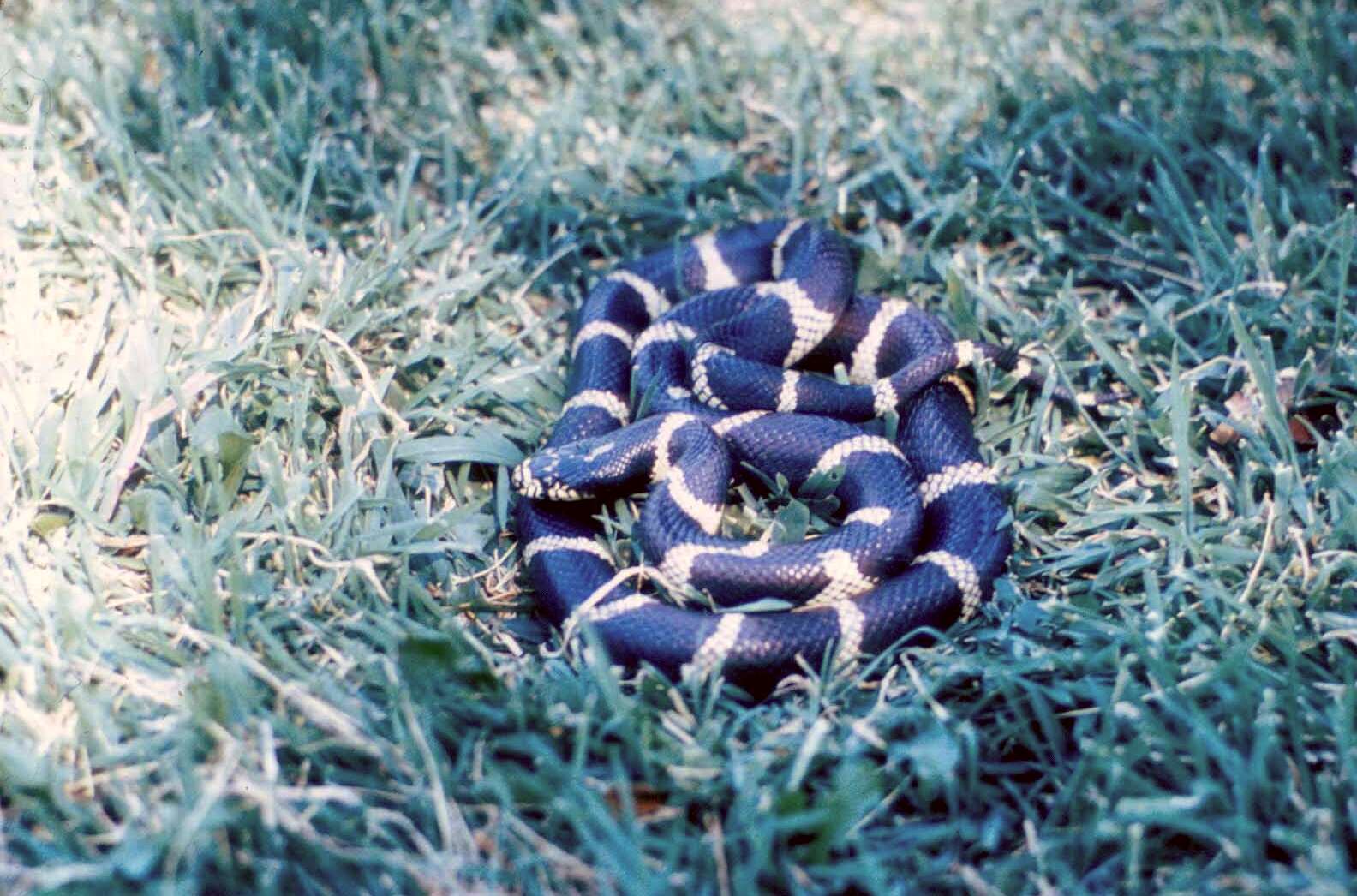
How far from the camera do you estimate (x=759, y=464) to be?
13.0 ft

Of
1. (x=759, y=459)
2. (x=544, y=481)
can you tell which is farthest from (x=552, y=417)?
(x=759, y=459)

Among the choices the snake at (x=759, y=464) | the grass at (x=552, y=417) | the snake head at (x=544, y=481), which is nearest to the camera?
the grass at (x=552, y=417)

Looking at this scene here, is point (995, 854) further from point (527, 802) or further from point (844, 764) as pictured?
point (527, 802)

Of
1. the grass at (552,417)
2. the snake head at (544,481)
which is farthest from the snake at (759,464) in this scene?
the grass at (552,417)

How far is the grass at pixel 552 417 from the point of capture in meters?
2.66

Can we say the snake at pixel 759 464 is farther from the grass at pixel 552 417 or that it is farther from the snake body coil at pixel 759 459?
the grass at pixel 552 417

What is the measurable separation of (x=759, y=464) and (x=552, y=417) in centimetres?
79

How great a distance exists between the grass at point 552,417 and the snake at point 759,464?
0.14 meters

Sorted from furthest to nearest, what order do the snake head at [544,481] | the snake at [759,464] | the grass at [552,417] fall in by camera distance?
the snake head at [544,481] → the snake at [759,464] → the grass at [552,417]

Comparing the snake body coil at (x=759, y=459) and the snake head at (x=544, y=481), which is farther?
the snake head at (x=544, y=481)

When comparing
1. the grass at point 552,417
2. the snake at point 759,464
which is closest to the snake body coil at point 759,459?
the snake at point 759,464

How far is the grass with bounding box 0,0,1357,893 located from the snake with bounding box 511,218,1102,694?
144mm

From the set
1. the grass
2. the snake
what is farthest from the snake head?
the grass

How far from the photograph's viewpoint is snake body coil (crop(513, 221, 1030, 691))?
10.9ft
